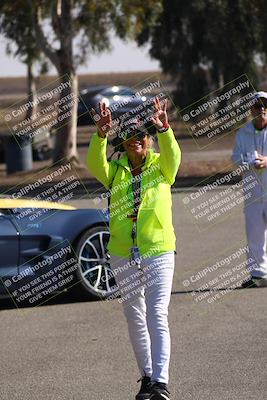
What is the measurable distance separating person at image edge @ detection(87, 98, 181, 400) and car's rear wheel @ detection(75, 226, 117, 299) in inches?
133

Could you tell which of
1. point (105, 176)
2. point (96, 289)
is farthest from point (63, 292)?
point (105, 176)

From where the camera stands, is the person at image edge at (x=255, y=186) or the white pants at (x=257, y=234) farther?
the white pants at (x=257, y=234)

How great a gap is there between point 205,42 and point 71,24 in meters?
12.1

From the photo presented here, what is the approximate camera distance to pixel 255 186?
10453 mm

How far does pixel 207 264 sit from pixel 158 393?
5812mm

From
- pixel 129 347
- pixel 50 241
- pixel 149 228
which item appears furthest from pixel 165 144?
pixel 50 241

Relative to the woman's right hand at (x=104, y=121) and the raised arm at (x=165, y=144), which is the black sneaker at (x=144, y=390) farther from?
the woman's right hand at (x=104, y=121)

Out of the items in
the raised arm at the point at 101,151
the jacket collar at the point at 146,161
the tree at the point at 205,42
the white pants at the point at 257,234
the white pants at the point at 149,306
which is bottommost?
the tree at the point at 205,42

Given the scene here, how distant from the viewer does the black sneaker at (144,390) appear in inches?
255

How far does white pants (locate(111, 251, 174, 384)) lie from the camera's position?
21.1 ft

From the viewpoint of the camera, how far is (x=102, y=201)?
19.0 metres

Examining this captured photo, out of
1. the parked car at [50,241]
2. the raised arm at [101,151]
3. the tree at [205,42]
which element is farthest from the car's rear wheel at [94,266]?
the tree at [205,42]

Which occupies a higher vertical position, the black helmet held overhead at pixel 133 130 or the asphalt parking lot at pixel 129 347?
the black helmet held overhead at pixel 133 130

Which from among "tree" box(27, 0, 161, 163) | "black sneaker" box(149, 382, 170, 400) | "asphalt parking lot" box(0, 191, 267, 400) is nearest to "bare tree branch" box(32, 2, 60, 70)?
"tree" box(27, 0, 161, 163)
